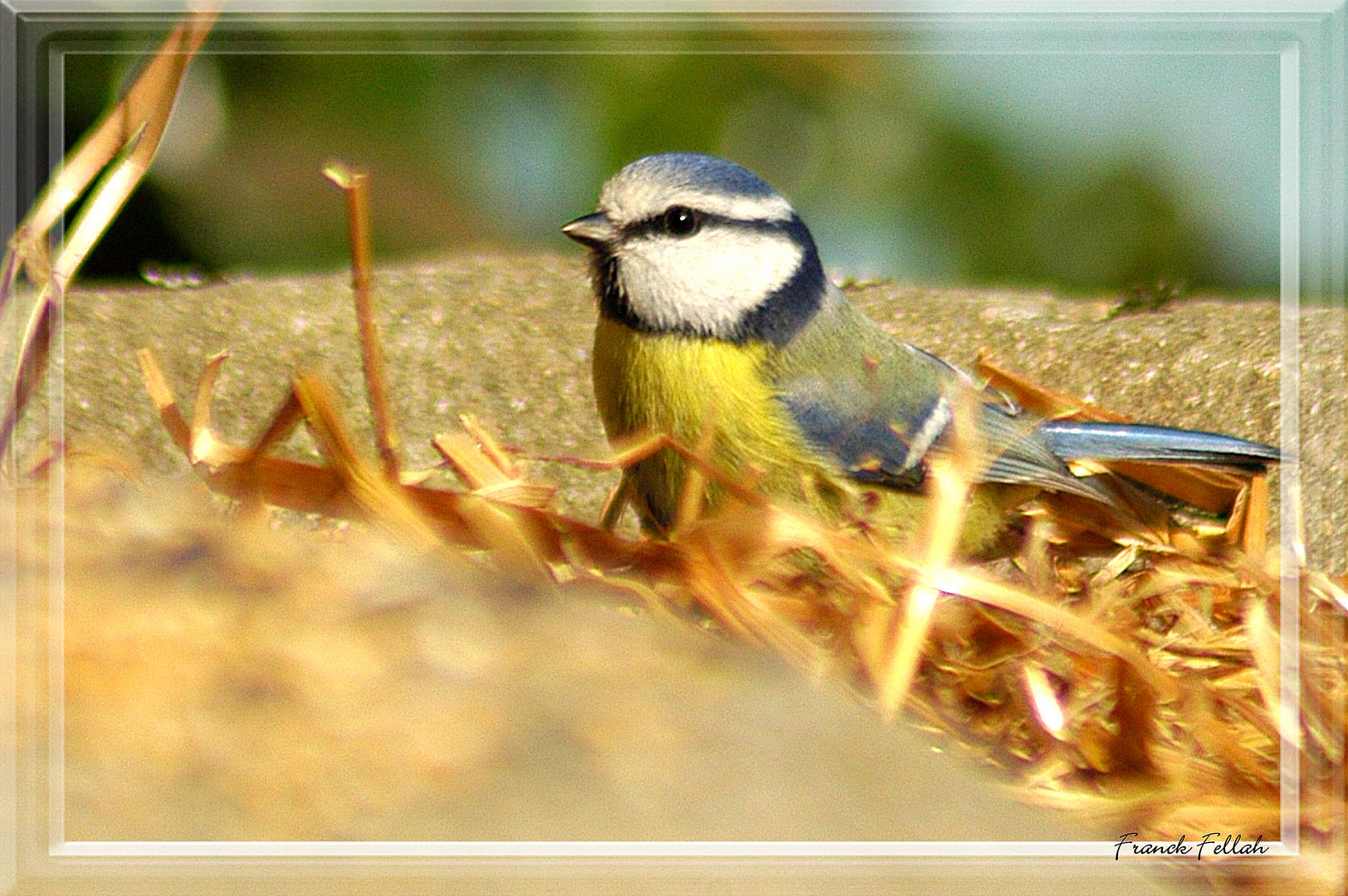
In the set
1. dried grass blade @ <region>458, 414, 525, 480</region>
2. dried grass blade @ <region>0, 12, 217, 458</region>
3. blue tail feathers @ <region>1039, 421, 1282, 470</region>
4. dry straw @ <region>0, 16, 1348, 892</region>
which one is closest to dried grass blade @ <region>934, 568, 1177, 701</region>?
dry straw @ <region>0, 16, 1348, 892</region>

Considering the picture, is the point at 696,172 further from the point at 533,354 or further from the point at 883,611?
the point at 883,611

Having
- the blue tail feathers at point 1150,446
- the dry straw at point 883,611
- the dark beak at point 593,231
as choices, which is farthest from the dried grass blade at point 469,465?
the blue tail feathers at point 1150,446

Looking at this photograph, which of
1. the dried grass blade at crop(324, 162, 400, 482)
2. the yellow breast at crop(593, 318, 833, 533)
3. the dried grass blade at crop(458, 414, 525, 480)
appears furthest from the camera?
the yellow breast at crop(593, 318, 833, 533)

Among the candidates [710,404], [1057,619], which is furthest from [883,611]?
[710,404]

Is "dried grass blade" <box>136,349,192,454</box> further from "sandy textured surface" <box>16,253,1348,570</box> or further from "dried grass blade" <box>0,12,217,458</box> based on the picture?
"sandy textured surface" <box>16,253,1348,570</box>

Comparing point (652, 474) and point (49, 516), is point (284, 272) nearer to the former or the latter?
point (652, 474)

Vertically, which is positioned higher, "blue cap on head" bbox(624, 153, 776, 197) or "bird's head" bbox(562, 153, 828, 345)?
"blue cap on head" bbox(624, 153, 776, 197)
